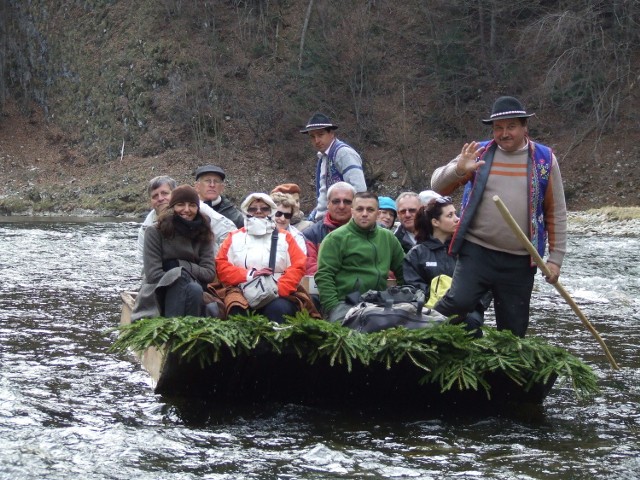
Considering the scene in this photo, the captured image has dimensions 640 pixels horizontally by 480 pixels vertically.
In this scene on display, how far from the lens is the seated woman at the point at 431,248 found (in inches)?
293

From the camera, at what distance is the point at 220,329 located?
599 centimetres

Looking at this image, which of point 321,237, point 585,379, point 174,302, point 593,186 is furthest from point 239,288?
point 593,186

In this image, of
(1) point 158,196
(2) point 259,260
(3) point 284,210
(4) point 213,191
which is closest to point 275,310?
(2) point 259,260

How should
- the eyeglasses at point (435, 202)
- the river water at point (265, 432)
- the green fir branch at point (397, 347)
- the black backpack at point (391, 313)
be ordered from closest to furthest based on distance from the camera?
the river water at point (265, 432) < the green fir branch at point (397, 347) < the black backpack at point (391, 313) < the eyeglasses at point (435, 202)

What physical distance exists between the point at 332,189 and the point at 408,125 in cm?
2721

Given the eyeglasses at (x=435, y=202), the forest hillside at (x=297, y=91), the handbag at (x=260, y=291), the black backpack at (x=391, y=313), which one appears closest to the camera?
the black backpack at (x=391, y=313)

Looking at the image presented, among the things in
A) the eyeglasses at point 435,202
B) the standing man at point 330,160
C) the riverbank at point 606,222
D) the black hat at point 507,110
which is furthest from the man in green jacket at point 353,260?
the riverbank at point 606,222

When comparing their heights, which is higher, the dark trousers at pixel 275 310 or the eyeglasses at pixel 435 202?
the eyeglasses at pixel 435 202

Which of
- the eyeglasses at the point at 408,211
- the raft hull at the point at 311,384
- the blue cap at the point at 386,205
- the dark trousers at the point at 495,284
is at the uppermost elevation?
the blue cap at the point at 386,205

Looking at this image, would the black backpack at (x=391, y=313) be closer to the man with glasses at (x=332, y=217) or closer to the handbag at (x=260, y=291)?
the handbag at (x=260, y=291)

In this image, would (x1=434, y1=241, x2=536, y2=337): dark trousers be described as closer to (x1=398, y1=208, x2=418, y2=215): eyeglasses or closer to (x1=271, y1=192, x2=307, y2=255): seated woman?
(x1=271, y1=192, x2=307, y2=255): seated woman

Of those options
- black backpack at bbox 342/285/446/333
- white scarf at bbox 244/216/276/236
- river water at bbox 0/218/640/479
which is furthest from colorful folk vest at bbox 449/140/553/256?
white scarf at bbox 244/216/276/236

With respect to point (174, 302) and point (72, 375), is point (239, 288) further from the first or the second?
point (72, 375)

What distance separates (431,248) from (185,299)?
1903 mm
